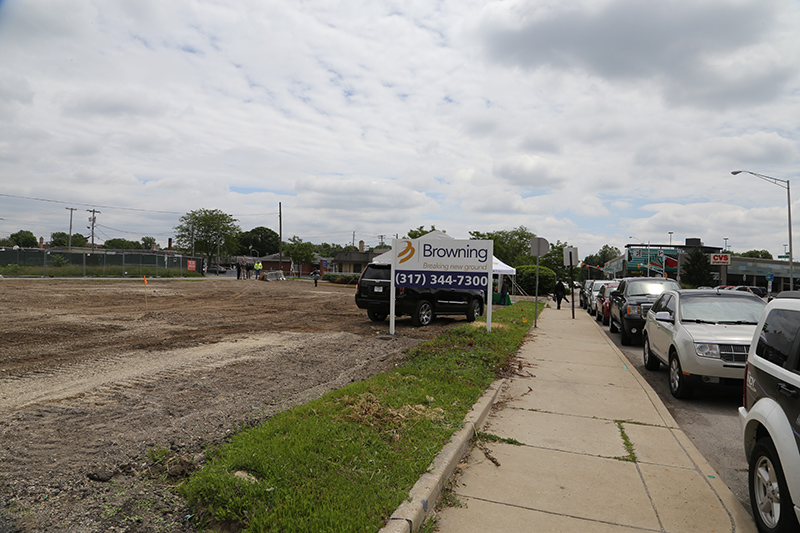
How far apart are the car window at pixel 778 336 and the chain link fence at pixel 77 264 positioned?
43178mm

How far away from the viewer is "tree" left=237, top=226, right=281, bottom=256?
140000 millimetres

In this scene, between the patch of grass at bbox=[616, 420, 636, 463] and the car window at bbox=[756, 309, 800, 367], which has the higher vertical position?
the car window at bbox=[756, 309, 800, 367]

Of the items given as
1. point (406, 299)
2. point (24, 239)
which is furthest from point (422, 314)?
point (24, 239)

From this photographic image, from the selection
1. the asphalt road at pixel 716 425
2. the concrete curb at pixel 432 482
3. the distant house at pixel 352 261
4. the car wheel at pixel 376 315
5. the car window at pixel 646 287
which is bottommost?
the asphalt road at pixel 716 425

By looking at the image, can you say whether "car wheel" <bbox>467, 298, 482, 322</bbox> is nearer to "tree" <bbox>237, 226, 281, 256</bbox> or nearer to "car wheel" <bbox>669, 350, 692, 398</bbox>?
"car wheel" <bbox>669, 350, 692, 398</bbox>

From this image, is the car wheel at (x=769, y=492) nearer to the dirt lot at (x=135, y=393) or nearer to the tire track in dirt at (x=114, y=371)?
the dirt lot at (x=135, y=393)

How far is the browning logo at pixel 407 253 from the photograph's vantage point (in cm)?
1317

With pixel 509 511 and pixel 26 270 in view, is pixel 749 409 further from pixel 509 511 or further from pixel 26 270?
pixel 26 270

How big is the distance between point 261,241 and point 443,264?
135 metres

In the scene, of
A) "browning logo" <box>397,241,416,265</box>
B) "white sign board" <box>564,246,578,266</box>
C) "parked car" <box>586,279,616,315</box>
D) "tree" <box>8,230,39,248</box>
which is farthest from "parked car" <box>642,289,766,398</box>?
"tree" <box>8,230,39,248</box>

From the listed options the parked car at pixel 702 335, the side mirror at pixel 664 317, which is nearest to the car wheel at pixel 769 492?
the parked car at pixel 702 335

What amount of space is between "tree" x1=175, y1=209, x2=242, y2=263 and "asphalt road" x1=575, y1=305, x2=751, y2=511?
87124mm

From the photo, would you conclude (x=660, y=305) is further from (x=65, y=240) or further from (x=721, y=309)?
(x=65, y=240)

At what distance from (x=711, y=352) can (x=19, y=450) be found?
25.9ft
